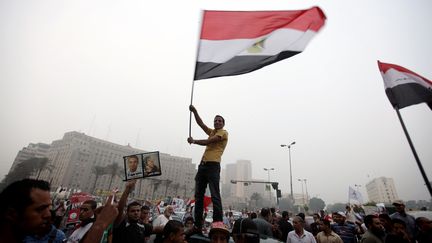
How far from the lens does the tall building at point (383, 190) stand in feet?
447

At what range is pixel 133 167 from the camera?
12.2 feet

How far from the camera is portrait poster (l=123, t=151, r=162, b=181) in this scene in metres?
3.64

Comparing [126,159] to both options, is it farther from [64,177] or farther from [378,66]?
[64,177]

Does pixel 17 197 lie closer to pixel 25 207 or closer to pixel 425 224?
pixel 25 207

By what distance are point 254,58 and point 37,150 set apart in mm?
164299

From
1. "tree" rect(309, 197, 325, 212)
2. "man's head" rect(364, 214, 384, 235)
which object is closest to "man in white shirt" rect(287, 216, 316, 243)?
"man's head" rect(364, 214, 384, 235)

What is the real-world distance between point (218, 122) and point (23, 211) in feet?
10.4

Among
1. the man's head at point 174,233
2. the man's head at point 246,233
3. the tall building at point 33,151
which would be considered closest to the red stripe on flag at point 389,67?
the man's head at point 246,233

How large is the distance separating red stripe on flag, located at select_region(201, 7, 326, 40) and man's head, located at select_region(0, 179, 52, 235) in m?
3.86

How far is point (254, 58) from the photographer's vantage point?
464 centimetres

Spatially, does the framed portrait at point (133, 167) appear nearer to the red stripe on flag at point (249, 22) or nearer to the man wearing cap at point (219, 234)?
the man wearing cap at point (219, 234)

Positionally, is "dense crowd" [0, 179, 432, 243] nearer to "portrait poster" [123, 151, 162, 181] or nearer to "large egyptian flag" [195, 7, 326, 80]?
"portrait poster" [123, 151, 162, 181]

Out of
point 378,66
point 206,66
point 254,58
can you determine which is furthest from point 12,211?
point 378,66

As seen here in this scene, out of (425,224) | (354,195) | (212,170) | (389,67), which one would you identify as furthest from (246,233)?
(354,195)
